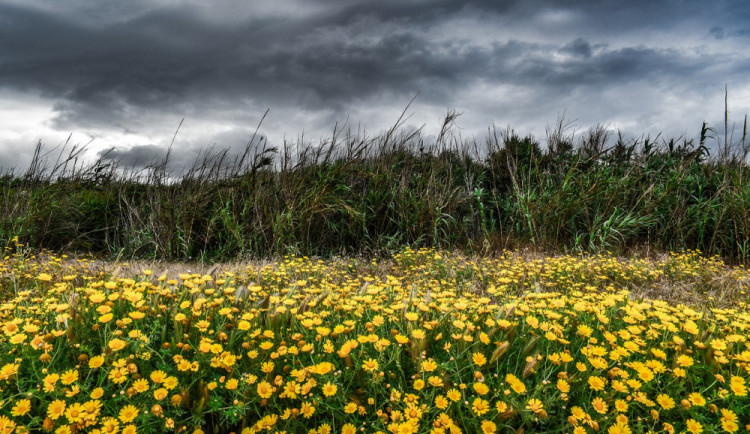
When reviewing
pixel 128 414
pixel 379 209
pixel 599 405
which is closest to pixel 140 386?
pixel 128 414

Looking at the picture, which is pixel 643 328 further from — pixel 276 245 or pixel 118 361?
pixel 276 245

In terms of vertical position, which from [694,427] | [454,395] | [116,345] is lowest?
[694,427]

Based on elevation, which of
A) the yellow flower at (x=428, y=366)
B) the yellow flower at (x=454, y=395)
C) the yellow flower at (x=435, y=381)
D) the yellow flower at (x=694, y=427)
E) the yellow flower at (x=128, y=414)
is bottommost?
the yellow flower at (x=694, y=427)

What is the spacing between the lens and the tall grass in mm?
5664

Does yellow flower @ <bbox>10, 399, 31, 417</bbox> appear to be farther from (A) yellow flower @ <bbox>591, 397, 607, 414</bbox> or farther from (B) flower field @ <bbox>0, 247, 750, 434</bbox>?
(A) yellow flower @ <bbox>591, 397, 607, 414</bbox>

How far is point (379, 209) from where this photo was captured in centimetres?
598

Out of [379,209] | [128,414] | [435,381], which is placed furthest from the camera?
[379,209]

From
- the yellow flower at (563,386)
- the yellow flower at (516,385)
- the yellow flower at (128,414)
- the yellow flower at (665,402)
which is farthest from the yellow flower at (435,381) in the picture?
the yellow flower at (128,414)

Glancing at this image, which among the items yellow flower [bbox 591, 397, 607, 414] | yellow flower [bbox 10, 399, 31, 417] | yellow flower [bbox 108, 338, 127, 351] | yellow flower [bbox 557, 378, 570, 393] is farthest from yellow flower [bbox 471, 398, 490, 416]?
yellow flower [bbox 10, 399, 31, 417]

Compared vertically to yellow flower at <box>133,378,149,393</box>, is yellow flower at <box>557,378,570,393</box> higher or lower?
lower

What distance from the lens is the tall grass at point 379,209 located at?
5.66 metres

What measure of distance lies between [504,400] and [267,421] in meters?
0.76

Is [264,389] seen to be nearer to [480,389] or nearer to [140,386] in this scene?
[140,386]

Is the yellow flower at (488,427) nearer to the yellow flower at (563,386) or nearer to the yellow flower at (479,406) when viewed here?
the yellow flower at (479,406)
